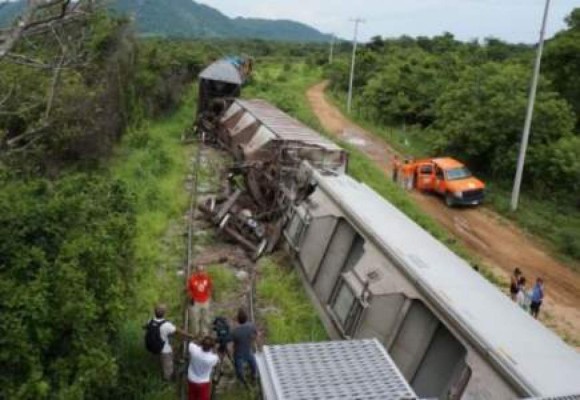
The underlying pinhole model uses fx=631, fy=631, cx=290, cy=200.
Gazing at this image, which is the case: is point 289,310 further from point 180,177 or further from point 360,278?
point 180,177

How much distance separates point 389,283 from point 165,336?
3.62 m

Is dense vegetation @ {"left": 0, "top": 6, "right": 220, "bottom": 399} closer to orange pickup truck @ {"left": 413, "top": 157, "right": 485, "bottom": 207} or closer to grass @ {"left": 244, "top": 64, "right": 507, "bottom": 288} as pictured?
grass @ {"left": 244, "top": 64, "right": 507, "bottom": 288}

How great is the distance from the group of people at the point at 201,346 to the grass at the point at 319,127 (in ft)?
30.4

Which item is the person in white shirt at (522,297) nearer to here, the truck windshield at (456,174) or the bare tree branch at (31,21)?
the truck windshield at (456,174)

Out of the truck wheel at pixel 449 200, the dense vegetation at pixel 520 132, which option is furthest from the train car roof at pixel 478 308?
the truck wheel at pixel 449 200

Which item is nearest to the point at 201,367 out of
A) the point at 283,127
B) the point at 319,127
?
the point at 283,127

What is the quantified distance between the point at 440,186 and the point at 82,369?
20.0 m

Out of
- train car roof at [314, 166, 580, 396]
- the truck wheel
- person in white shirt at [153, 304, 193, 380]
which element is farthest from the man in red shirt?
the truck wheel

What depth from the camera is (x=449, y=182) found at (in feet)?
79.9

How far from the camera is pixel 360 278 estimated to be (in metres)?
11.0

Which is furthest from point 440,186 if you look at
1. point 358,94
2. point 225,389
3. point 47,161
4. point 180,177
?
A: point 358,94

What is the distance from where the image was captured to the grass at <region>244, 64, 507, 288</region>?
65.0 ft

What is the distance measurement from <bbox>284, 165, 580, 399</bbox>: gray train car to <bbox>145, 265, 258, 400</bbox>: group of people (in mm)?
1980

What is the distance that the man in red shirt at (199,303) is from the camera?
10.7 metres
